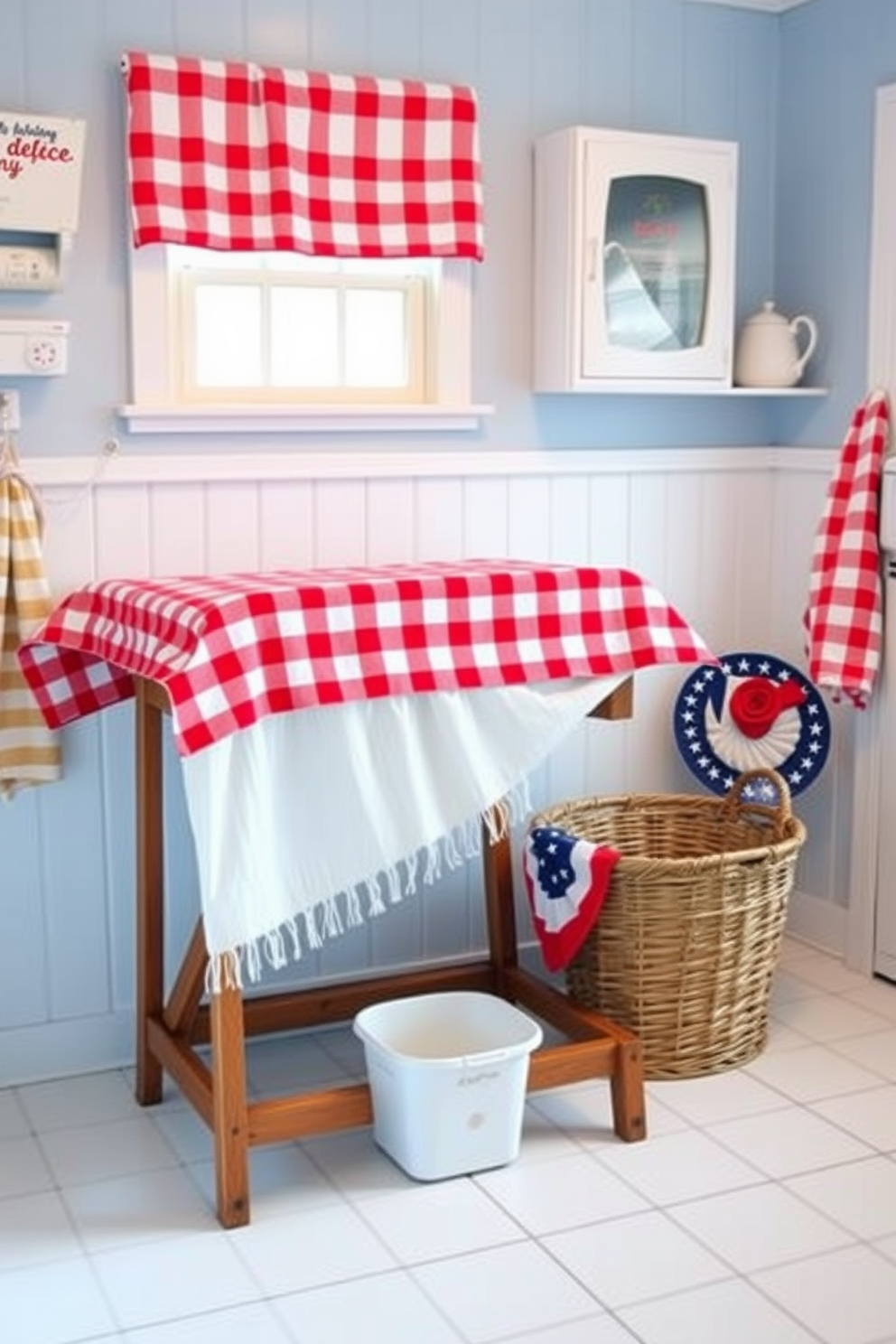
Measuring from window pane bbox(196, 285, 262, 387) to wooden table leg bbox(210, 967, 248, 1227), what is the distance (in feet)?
4.28

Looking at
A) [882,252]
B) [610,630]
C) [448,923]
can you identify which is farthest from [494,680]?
[882,252]

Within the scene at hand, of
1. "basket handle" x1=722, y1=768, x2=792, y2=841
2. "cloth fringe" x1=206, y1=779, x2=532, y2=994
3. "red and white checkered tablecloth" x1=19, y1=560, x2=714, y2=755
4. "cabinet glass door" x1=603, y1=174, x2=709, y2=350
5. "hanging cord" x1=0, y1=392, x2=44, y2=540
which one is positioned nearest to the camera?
"red and white checkered tablecloth" x1=19, y1=560, x2=714, y2=755

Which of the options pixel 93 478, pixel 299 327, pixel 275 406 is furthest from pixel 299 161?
pixel 93 478

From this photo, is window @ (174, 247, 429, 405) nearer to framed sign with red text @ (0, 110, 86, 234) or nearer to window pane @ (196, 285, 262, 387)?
window pane @ (196, 285, 262, 387)

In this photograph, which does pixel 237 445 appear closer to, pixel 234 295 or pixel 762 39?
pixel 234 295

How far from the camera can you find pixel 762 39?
3.71 metres

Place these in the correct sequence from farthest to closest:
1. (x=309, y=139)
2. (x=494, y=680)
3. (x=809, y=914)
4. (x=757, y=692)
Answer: (x=809, y=914) < (x=757, y=692) < (x=309, y=139) < (x=494, y=680)

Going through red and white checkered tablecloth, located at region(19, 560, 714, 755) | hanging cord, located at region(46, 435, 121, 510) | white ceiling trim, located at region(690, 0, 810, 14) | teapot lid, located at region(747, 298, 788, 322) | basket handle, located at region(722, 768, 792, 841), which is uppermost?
white ceiling trim, located at region(690, 0, 810, 14)

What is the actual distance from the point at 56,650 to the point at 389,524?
0.77 m

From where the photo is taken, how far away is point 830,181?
3.62 m

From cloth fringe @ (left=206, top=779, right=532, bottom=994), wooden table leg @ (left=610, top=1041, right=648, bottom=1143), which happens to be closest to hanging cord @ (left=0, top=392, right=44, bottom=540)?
cloth fringe @ (left=206, top=779, right=532, bottom=994)

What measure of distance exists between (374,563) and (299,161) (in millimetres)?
792

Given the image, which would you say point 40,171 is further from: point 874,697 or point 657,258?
point 874,697

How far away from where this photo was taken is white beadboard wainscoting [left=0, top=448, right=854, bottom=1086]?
3133mm
